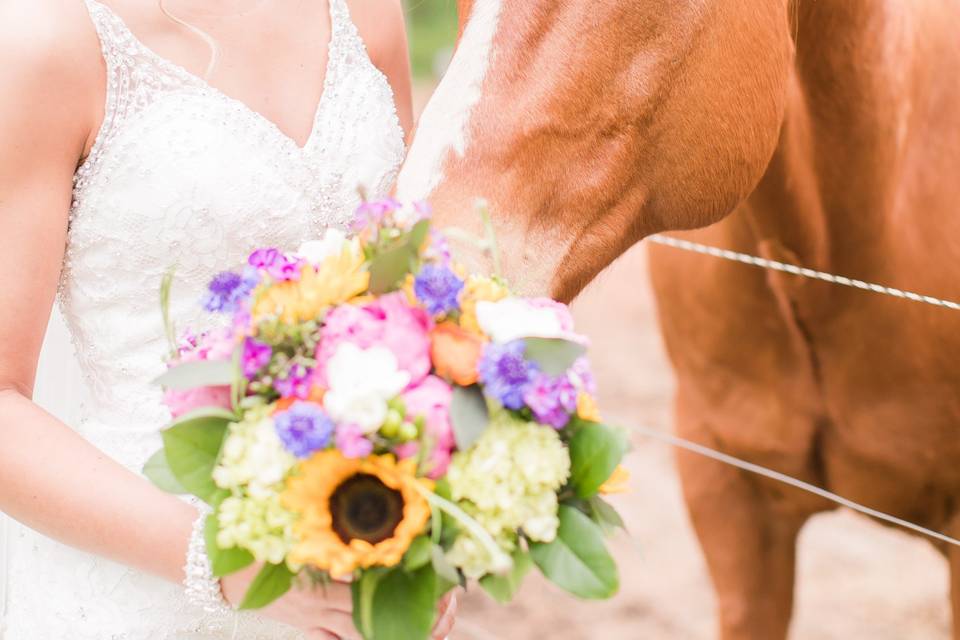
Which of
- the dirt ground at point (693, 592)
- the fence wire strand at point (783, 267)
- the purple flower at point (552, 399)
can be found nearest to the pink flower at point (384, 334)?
the purple flower at point (552, 399)

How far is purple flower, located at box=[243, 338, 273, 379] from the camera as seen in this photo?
1074mm

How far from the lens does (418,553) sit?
105 cm

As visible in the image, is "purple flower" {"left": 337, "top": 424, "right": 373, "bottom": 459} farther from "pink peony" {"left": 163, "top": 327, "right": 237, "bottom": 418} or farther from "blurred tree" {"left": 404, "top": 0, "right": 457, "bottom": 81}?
"blurred tree" {"left": 404, "top": 0, "right": 457, "bottom": 81}

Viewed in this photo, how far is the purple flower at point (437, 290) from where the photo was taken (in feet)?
3.63

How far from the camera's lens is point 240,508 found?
1.06m

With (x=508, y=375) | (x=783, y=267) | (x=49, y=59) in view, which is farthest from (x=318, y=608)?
(x=783, y=267)

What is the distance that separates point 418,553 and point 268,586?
17cm

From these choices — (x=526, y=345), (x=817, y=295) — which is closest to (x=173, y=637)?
(x=526, y=345)

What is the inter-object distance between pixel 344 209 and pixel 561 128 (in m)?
0.34

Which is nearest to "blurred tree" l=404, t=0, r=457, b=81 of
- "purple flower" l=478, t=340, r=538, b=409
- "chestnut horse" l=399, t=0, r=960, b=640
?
"chestnut horse" l=399, t=0, r=960, b=640

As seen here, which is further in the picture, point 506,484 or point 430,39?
point 430,39

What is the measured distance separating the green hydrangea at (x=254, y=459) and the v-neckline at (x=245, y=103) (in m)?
0.61

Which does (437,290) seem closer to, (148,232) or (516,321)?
(516,321)

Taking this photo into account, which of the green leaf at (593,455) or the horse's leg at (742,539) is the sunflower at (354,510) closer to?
the green leaf at (593,455)
